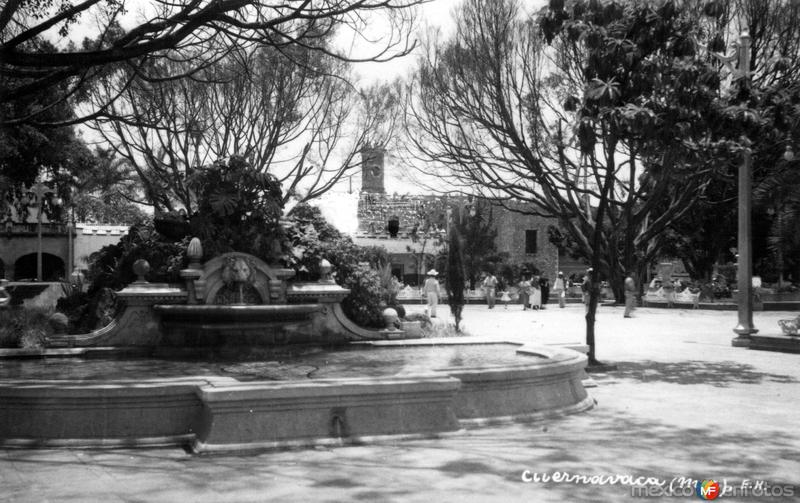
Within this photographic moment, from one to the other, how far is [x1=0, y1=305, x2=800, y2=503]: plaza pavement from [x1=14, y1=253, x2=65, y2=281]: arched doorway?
141 feet

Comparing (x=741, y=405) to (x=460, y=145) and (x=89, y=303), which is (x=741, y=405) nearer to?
(x=89, y=303)

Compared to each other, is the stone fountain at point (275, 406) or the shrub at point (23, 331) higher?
the shrub at point (23, 331)

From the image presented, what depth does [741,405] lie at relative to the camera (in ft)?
29.7

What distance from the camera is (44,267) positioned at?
47156 mm

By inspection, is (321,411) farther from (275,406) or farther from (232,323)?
(232,323)

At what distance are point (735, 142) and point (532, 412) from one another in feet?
19.3

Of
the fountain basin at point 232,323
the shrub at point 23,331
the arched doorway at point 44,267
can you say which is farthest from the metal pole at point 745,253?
the arched doorway at point 44,267

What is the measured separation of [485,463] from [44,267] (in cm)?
4616

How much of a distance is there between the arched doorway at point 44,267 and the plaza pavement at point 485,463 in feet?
141

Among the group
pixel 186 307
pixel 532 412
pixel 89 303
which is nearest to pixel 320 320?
pixel 186 307

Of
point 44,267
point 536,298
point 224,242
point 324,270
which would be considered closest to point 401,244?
point 44,267

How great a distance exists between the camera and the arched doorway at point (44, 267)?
152 ft

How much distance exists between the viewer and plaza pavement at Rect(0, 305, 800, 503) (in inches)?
208

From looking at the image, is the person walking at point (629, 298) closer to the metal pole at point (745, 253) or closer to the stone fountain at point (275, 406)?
the metal pole at point (745, 253)
